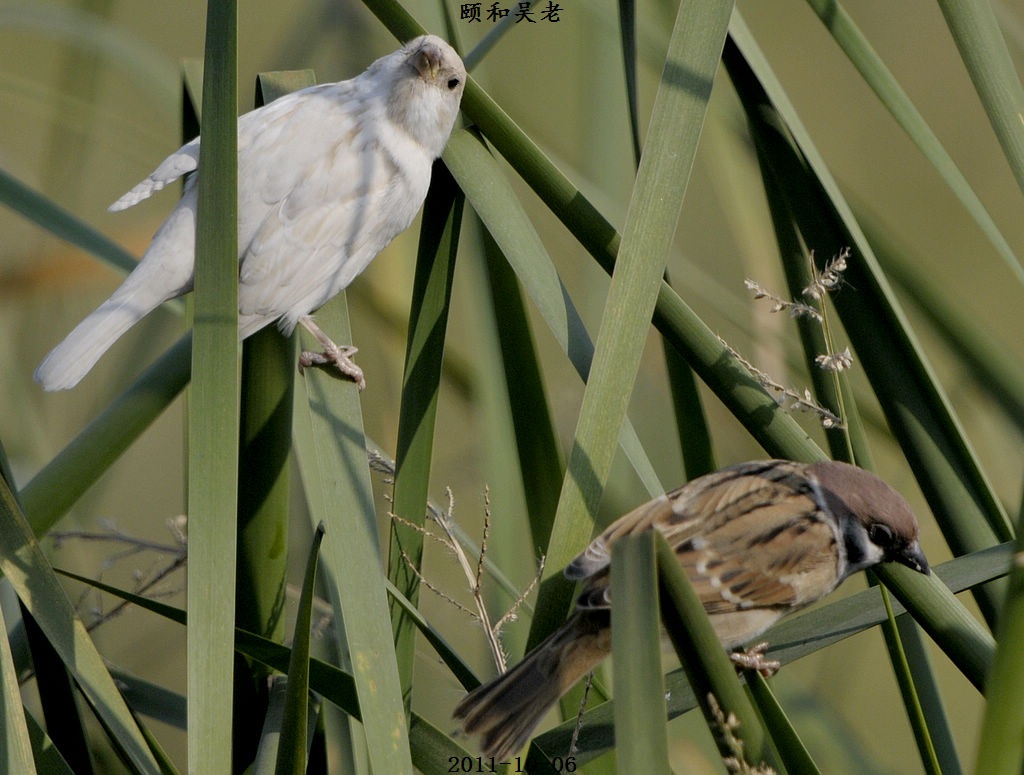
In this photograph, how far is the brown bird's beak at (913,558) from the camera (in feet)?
3.95

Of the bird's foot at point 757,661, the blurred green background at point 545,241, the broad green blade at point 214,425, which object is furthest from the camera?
the blurred green background at point 545,241

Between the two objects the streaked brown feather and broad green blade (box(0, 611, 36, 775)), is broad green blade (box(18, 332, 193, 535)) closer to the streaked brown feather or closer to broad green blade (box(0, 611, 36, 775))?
broad green blade (box(0, 611, 36, 775))

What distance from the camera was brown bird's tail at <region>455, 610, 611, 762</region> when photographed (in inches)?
A: 46.8

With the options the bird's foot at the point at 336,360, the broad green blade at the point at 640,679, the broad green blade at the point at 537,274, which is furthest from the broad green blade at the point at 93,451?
the broad green blade at the point at 640,679

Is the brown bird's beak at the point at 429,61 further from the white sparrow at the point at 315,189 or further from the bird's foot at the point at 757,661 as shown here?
the bird's foot at the point at 757,661

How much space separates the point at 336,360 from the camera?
4.80 feet

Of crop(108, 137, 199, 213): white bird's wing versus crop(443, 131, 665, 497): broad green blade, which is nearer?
crop(443, 131, 665, 497): broad green blade

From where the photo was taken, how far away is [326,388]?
1.32 metres

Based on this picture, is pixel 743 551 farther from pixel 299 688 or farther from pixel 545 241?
pixel 545 241

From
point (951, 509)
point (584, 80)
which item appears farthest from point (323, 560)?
point (584, 80)

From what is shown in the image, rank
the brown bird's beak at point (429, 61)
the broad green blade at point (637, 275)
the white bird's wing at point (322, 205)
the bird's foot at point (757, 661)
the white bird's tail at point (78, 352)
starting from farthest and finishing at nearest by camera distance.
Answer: the white bird's wing at point (322, 205)
the brown bird's beak at point (429, 61)
the white bird's tail at point (78, 352)
the bird's foot at point (757, 661)
the broad green blade at point (637, 275)

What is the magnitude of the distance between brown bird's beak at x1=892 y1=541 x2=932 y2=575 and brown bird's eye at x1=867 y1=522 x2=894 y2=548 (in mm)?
32

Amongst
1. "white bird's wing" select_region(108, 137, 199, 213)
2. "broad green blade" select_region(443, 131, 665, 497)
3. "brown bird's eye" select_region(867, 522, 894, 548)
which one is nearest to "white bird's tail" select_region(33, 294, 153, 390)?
"white bird's wing" select_region(108, 137, 199, 213)

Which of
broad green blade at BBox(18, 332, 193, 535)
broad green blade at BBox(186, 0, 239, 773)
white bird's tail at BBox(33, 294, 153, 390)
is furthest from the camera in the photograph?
white bird's tail at BBox(33, 294, 153, 390)
